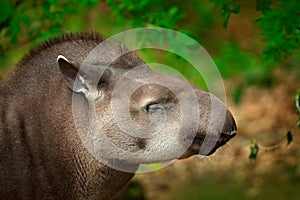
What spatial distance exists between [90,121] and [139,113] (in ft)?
0.96

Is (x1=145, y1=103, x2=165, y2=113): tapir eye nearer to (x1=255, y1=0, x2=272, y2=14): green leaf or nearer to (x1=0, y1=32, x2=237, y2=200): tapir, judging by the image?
(x1=0, y1=32, x2=237, y2=200): tapir

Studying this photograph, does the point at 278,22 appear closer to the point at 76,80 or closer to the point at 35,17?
the point at 76,80

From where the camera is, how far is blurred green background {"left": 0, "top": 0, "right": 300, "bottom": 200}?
6.59 metres

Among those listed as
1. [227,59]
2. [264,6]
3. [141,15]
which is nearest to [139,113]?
Answer: [264,6]

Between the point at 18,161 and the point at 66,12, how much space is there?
184 cm

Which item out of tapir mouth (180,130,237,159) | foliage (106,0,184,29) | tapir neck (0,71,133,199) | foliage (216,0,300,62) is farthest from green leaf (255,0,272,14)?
tapir neck (0,71,133,199)

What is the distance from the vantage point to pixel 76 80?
5.05 meters

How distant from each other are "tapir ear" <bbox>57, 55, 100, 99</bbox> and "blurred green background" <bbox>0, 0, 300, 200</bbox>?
1.22 metres

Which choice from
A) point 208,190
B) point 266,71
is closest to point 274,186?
point 208,190

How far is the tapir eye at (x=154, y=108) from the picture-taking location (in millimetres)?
4918

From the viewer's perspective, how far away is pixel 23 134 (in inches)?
204

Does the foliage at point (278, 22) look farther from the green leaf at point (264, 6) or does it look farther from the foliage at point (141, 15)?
the foliage at point (141, 15)

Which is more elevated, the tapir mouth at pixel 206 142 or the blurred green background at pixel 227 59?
the blurred green background at pixel 227 59

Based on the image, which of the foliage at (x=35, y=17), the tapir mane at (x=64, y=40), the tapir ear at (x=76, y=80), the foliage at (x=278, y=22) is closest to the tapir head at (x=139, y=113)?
the tapir ear at (x=76, y=80)
